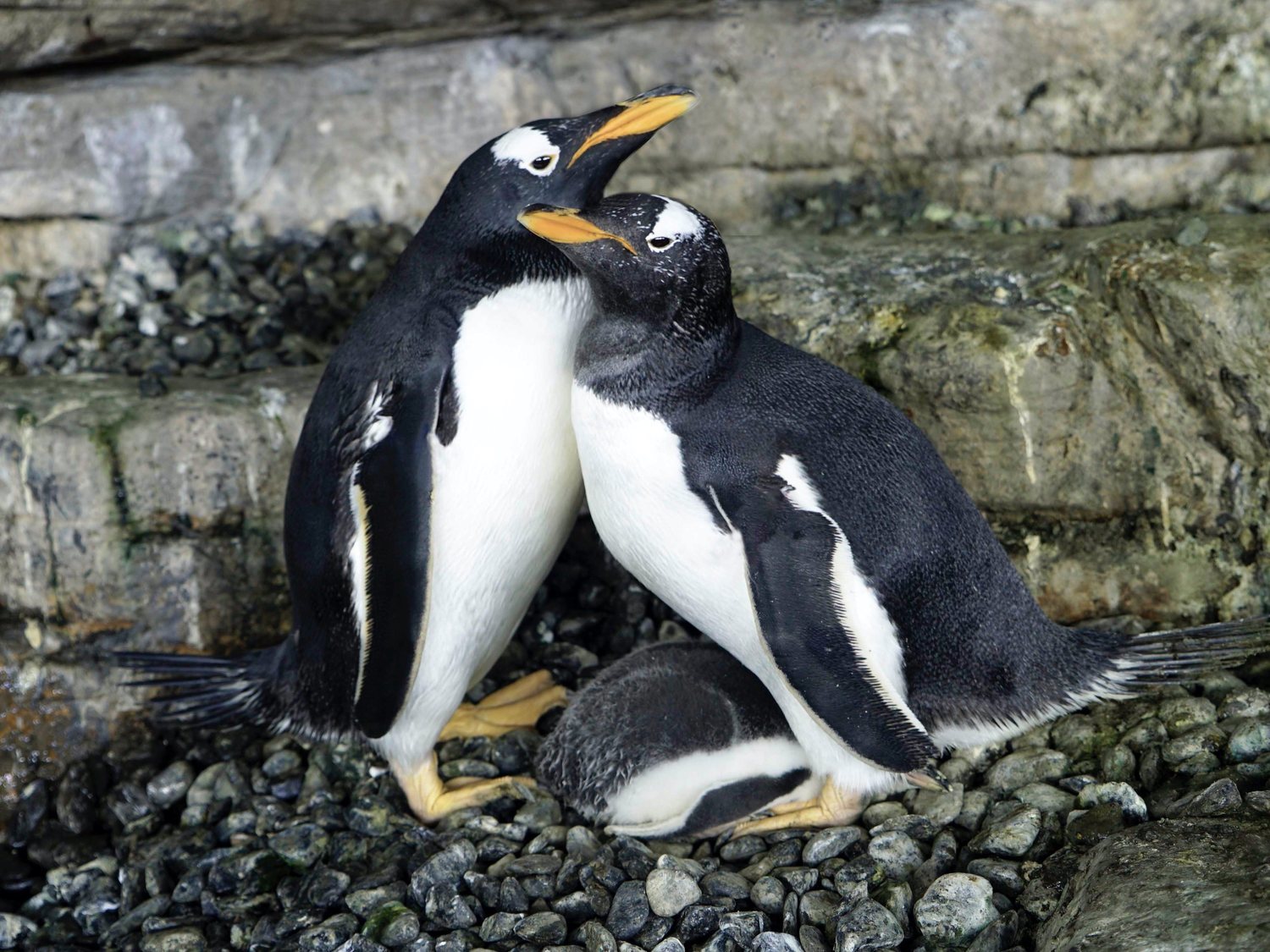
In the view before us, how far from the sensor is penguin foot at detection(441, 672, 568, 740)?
307cm

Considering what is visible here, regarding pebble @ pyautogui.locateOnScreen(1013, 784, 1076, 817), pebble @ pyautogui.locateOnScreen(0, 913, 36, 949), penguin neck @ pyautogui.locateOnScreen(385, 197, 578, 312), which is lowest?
pebble @ pyautogui.locateOnScreen(0, 913, 36, 949)

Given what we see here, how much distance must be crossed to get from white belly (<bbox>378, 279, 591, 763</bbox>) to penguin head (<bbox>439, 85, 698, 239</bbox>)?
169mm

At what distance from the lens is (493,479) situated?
2.66 meters

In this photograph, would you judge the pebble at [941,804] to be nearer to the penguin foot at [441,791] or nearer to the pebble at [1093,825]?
the pebble at [1093,825]

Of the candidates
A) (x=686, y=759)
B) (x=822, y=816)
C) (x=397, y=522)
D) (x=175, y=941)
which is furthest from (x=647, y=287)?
(x=175, y=941)

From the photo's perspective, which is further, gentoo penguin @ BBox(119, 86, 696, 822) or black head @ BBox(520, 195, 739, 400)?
gentoo penguin @ BBox(119, 86, 696, 822)

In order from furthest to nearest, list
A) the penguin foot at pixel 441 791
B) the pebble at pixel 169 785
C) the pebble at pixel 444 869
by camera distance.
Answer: the pebble at pixel 169 785 → the penguin foot at pixel 441 791 → the pebble at pixel 444 869

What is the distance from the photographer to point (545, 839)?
269cm

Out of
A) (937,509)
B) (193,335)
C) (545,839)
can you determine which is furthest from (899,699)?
(193,335)

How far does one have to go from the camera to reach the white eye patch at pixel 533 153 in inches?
105

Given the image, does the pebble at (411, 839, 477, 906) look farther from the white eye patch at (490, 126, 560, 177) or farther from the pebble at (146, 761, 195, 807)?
the white eye patch at (490, 126, 560, 177)

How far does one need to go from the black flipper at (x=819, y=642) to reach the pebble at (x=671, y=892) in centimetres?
37

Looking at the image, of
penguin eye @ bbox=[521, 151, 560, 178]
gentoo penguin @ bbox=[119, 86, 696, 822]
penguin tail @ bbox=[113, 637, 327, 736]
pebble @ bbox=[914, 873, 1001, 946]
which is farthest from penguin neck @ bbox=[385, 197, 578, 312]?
pebble @ bbox=[914, 873, 1001, 946]

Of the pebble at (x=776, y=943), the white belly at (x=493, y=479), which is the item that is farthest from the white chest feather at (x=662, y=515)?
the pebble at (x=776, y=943)
